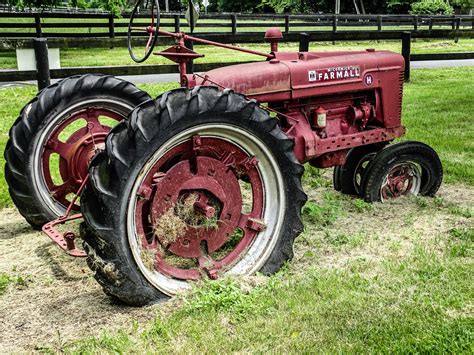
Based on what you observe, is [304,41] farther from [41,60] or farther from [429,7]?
[429,7]

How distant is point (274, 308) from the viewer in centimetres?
329

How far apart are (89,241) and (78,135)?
169 centimetres

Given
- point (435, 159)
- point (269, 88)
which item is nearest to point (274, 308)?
point (269, 88)

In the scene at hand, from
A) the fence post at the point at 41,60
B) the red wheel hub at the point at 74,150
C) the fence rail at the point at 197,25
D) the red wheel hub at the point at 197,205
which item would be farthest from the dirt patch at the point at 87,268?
the fence rail at the point at 197,25

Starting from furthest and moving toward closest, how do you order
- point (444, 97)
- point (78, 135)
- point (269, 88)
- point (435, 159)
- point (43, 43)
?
point (444, 97)
point (43, 43)
point (435, 159)
point (78, 135)
point (269, 88)

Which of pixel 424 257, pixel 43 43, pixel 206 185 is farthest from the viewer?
pixel 43 43

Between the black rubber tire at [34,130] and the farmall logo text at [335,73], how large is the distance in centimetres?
152

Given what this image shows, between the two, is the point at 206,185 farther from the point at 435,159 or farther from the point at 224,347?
the point at 435,159

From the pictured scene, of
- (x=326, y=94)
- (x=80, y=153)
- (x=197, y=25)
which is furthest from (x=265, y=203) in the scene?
(x=197, y=25)

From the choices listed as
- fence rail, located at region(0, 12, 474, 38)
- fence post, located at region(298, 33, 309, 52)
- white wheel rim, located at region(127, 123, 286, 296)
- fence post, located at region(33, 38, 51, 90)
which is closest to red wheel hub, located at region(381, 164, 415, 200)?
white wheel rim, located at region(127, 123, 286, 296)

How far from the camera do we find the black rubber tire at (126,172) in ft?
10.3

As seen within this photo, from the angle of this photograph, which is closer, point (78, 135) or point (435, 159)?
point (78, 135)

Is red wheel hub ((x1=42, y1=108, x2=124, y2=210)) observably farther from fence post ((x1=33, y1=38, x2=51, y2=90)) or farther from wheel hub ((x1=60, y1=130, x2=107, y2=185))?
fence post ((x1=33, y1=38, x2=51, y2=90))

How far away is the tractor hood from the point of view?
4.37 meters
